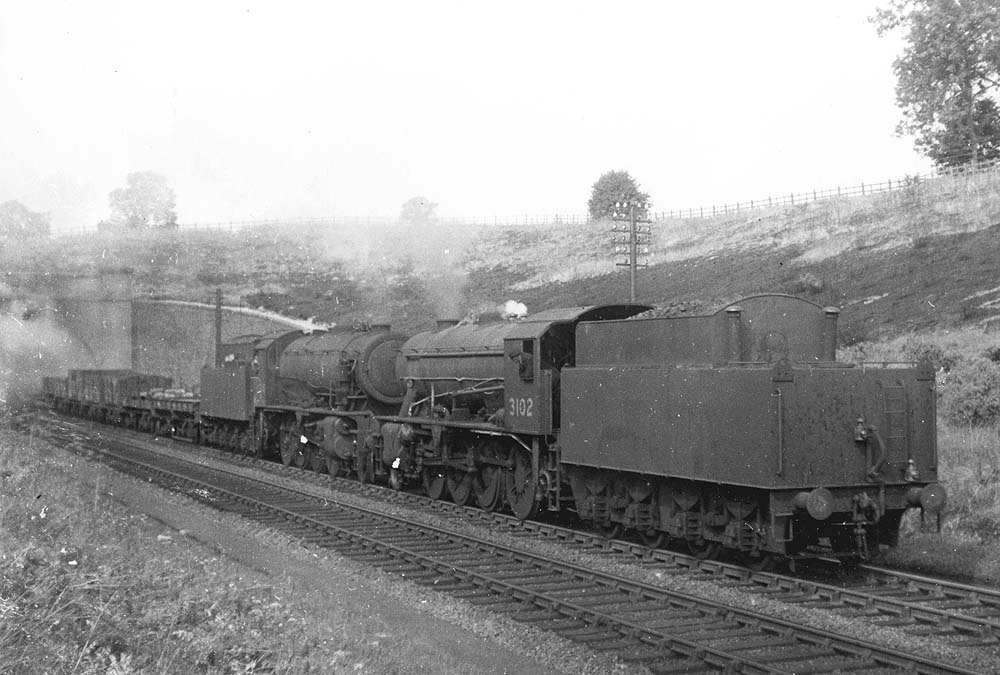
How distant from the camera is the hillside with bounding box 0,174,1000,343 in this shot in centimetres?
3184

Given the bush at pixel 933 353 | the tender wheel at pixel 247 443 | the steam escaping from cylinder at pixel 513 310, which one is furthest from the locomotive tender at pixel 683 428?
the bush at pixel 933 353

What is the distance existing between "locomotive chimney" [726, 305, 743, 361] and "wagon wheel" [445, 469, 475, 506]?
6.17 metres

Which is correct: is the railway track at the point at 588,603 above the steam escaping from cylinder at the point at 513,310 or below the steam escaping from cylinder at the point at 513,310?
below

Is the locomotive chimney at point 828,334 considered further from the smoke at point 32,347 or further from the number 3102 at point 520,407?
the smoke at point 32,347

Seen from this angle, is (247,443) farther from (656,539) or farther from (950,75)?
(950,75)

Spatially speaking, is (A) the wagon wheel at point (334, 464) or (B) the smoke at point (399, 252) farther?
(B) the smoke at point (399, 252)

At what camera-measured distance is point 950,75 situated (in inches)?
1750

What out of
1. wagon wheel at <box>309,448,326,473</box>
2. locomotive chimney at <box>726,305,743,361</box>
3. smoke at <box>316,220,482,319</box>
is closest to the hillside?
smoke at <box>316,220,482,319</box>

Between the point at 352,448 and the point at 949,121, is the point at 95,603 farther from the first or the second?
the point at 949,121

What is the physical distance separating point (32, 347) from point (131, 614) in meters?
45.1

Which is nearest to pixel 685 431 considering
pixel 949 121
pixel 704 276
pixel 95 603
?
pixel 95 603

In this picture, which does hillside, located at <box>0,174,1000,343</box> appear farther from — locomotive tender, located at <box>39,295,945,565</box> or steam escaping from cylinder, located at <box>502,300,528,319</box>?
locomotive tender, located at <box>39,295,945,565</box>

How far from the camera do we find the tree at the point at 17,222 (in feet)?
155

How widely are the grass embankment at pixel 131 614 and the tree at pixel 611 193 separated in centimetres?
6860
